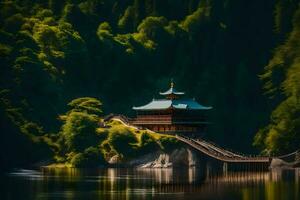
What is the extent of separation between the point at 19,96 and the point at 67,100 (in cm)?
1623

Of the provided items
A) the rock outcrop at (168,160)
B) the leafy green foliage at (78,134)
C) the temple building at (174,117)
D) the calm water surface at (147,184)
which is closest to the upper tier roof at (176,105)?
the temple building at (174,117)

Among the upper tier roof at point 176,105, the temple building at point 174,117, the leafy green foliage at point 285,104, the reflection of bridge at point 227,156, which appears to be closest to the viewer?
the reflection of bridge at point 227,156

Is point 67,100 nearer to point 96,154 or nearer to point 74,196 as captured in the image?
point 96,154

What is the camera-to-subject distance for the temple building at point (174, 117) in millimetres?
179750

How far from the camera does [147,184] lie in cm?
13462

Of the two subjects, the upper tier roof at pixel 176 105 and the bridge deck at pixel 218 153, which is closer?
the bridge deck at pixel 218 153

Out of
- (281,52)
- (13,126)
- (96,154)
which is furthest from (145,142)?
(281,52)

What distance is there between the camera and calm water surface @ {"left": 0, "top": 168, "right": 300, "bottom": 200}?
118m

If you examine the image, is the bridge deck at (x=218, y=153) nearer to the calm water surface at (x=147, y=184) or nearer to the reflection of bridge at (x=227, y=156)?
the reflection of bridge at (x=227, y=156)

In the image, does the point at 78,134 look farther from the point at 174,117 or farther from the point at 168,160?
the point at 174,117

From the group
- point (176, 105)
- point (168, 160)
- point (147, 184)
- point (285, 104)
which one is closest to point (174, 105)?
point (176, 105)

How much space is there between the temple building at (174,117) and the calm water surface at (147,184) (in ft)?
56.2

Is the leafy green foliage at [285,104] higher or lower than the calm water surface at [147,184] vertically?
higher

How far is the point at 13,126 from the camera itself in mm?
170750
